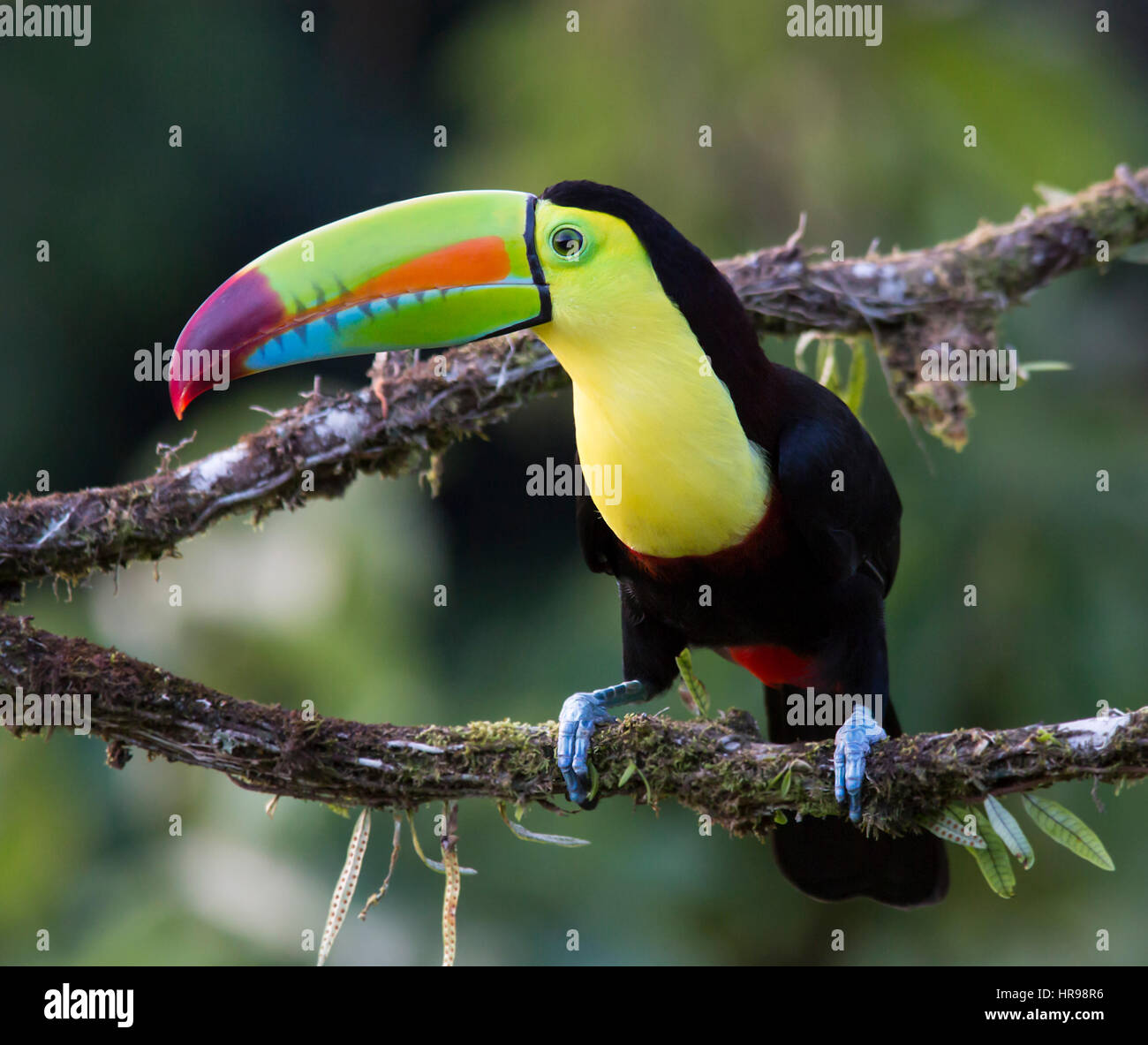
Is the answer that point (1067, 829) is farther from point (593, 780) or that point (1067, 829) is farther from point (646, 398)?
point (646, 398)

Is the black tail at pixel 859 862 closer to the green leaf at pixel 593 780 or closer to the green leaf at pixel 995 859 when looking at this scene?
the green leaf at pixel 995 859

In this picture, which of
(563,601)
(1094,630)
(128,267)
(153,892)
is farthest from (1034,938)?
(128,267)

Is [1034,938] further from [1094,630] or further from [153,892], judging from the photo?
[153,892]

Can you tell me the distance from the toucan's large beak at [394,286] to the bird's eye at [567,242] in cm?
5

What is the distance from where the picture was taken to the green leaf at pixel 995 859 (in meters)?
2.46

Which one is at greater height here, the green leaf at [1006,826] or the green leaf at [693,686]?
the green leaf at [693,686]

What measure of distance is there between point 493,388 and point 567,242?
29.4 inches

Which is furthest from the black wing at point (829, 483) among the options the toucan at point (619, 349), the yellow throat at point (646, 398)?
the yellow throat at point (646, 398)

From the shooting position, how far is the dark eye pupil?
2619mm

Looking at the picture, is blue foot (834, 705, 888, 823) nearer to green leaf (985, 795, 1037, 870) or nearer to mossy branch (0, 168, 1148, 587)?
green leaf (985, 795, 1037, 870)

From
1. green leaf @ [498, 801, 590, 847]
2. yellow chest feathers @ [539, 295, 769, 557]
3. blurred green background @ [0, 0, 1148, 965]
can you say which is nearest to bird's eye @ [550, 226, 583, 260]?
yellow chest feathers @ [539, 295, 769, 557]

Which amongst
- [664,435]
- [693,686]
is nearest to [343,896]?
[693,686]

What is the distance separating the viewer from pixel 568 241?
8.62 ft

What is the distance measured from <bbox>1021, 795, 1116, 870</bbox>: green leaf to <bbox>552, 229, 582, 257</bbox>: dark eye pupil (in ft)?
4.36
